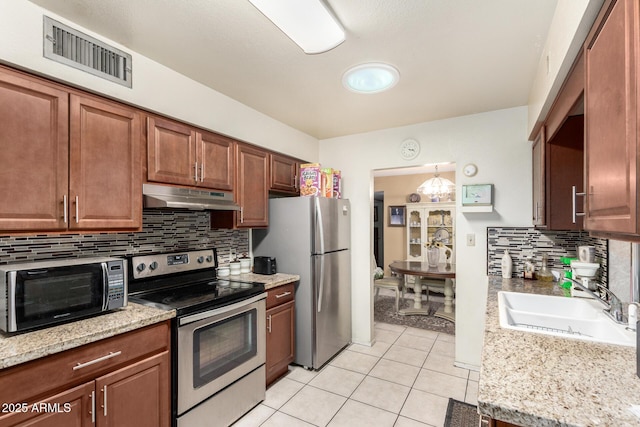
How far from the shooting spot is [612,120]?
35.1 inches

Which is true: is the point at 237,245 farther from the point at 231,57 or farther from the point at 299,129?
the point at 231,57

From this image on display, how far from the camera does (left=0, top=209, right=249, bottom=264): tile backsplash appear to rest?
1699 millimetres

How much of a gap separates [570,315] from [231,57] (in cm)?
254

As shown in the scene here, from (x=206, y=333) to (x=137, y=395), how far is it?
1.50 feet

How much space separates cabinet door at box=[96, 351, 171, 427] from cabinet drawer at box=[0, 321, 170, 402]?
2.1 inches

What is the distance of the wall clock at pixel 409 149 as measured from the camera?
3188 mm

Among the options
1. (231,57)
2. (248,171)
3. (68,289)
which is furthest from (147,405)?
(231,57)

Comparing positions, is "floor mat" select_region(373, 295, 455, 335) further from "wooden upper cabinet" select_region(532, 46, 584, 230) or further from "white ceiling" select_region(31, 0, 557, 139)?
"white ceiling" select_region(31, 0, 557, 139)

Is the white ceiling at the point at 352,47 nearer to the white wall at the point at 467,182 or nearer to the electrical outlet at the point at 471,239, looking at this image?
the white wall at the point at 467,182

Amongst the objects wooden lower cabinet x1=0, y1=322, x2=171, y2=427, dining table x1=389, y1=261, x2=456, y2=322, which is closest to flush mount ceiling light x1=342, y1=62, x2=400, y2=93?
wooden lower cabinet x1=0, y1=322, x2=171, y2=427

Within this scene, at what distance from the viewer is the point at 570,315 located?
1841 millimetres

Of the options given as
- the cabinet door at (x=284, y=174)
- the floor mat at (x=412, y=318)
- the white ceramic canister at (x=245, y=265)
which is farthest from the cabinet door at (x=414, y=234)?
the white ceramic canister at (x=245, y=265)

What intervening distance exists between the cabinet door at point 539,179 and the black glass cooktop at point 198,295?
205cm

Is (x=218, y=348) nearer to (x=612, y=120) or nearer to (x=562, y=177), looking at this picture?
(x=612, y=120)
